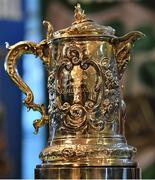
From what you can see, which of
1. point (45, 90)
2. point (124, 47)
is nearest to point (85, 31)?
point (124, 47)

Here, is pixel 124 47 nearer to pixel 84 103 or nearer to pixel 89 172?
pixel 84 103

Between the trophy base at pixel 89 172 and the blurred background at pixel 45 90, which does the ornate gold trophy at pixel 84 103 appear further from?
the blurred background at pixel 45 90

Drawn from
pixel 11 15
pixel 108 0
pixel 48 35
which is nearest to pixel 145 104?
pixel 108 0

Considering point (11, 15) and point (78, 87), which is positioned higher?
point (11, 15)

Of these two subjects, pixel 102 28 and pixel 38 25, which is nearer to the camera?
pixel 102 28

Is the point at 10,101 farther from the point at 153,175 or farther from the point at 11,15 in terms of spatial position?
the point at 153,175

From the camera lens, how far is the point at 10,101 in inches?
115

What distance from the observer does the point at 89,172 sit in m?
0.99

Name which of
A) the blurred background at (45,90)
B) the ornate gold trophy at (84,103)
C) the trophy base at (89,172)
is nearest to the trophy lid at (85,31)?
the ornate gold trophy at (84,103)

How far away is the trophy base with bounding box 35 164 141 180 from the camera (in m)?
0.99

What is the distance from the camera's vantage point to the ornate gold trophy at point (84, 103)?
1.01 meters

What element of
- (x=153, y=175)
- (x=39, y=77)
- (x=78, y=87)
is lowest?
(x=153, y=175)

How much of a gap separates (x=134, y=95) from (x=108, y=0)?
46 cm

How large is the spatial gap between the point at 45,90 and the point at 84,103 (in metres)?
1.87
